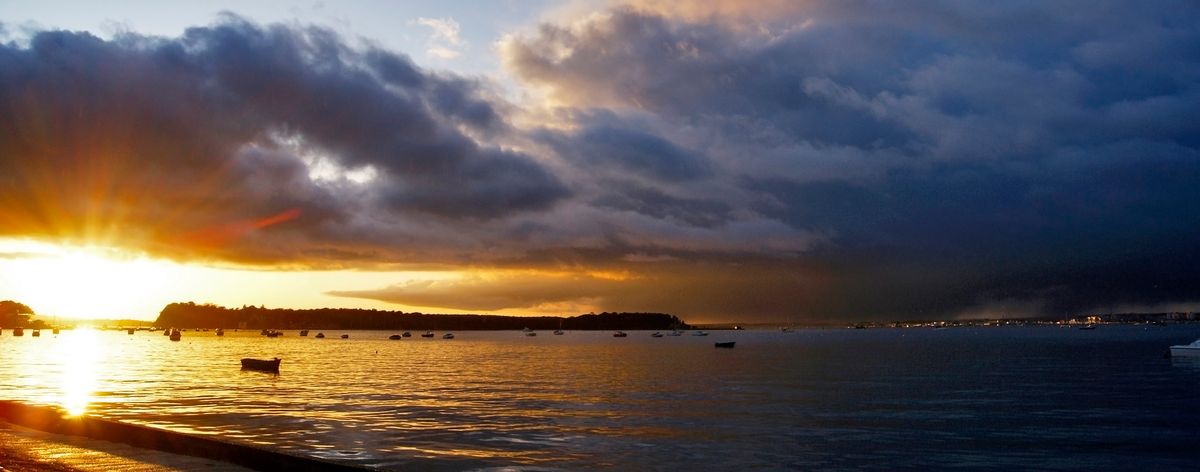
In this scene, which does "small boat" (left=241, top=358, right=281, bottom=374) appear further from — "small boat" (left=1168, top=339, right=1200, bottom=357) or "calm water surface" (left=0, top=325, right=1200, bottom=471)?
"small boat" (left=1168, top=339, right=1200, bottom=357)

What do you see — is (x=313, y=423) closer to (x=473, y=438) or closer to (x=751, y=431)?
(x=473, y=438)

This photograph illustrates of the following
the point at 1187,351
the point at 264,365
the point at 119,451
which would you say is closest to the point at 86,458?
the point at 119,451

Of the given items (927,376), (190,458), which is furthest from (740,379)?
(190,458)

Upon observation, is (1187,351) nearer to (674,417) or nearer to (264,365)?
(674,417)

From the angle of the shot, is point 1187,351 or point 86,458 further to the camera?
point 1187,351

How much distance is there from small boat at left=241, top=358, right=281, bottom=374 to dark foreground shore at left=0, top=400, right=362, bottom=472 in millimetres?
68308

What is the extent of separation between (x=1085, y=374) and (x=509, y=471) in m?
80.6

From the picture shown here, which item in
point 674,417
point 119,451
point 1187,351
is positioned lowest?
point 674,417

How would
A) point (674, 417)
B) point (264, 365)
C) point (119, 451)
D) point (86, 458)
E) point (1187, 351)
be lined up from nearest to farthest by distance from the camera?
point (86, 458), point (119, 451), point (674, 417), point (264, 365), point (1187, 351)

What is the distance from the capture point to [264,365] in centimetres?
9712

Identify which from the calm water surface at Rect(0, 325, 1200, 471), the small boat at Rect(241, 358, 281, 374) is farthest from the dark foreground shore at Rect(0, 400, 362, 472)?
the small boat at Rect(241, 358, 281, 374)

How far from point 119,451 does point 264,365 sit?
256ft

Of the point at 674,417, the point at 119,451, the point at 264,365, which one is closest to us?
the point at 119,451

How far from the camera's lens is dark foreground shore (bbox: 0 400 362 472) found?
68.6ft
